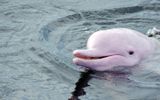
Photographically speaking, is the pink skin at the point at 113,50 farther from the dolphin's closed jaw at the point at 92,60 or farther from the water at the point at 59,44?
the water at the point at 59,44

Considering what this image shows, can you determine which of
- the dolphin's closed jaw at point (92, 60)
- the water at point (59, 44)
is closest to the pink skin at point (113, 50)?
the dolphin's closed jaw at point (92, 60)

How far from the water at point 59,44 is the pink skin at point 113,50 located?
22cm

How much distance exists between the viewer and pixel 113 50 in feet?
24.9

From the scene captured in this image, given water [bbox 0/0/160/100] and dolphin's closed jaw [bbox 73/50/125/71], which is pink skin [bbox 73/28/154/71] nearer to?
dolphin's closed jaw [bbox 73/50/125/71]

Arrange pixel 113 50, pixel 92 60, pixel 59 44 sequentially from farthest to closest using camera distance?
pixel 59 44
pixel 113 50
pixel 92 60

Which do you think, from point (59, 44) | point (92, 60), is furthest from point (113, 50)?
point (59, 44)

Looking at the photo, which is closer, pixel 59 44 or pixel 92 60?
pixel 92 60

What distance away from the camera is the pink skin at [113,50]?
7.33 m

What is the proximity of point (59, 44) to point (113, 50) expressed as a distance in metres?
1.46

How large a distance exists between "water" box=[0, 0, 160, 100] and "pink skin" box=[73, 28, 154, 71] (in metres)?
0.22

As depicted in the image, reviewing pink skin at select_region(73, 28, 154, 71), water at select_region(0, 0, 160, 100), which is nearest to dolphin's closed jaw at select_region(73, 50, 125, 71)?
pink skin at select_region(73, 28, 154, 71)

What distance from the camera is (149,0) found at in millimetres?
11297

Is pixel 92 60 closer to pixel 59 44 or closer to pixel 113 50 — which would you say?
pixel 113 50

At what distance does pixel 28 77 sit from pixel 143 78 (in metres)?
1.86
